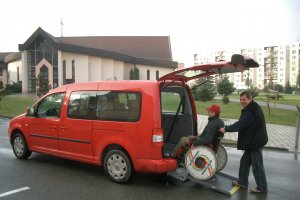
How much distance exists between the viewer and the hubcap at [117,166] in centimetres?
619

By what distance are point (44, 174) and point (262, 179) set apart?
406 centimetres

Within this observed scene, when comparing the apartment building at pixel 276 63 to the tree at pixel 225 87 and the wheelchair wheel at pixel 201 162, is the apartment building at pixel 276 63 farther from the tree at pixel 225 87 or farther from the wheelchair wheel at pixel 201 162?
the wheelchair wheel at pixel 201 162

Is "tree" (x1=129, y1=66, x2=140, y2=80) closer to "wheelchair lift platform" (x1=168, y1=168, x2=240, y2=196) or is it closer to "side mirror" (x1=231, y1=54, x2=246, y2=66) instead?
"wheelchair lift platform" (x1=168, y1=168, x2=240, y2=196)

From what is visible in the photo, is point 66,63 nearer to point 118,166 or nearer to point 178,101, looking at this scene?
point 178,101

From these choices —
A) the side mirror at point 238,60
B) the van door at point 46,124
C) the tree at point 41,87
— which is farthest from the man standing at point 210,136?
the tree at point 41,87

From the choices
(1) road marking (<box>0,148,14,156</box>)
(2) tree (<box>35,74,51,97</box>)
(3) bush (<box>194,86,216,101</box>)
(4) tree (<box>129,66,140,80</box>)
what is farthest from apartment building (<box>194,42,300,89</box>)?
(1) road marking (<box>0,148,14,156</box>)

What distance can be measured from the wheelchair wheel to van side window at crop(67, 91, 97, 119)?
1.99 metres

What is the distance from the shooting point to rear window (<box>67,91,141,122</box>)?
241 inches

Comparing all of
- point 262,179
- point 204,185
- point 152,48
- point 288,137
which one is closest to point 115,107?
point 204,185

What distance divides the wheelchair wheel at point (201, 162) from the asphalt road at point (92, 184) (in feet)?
0.83

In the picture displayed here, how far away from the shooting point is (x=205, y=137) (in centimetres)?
615

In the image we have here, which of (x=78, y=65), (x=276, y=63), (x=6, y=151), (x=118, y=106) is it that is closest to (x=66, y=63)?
(x=78, y=65)

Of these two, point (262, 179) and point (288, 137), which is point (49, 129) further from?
point (288, 137)

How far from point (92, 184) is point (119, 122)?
121 cm
